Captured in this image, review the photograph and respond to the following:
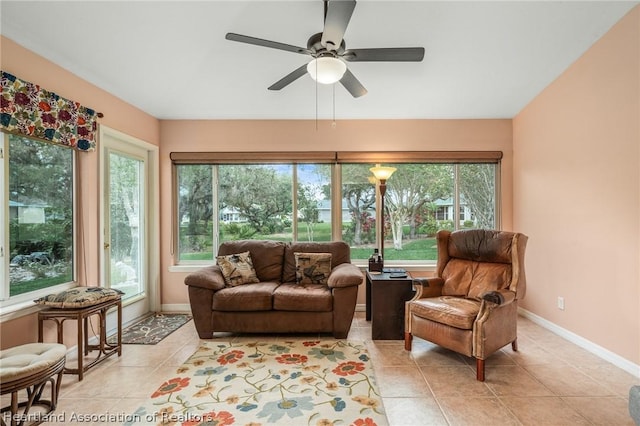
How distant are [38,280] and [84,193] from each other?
33.2 inches

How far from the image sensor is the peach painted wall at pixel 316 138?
393 cm

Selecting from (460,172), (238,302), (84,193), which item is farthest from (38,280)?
(460,172)

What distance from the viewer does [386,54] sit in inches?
81.1

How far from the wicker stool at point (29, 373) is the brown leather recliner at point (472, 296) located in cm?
264

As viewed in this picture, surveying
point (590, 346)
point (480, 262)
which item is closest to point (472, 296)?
point (480, 262)

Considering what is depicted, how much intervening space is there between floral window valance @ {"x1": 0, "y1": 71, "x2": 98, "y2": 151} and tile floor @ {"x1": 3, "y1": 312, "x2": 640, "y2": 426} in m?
1.96

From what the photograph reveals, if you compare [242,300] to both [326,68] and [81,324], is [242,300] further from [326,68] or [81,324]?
[326,68]

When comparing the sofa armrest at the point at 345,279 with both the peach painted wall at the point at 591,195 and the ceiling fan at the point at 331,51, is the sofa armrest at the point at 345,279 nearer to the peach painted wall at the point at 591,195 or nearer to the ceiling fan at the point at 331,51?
the ceiling fan at the point at 331,51

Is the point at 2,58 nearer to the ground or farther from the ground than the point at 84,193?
farther from the ground

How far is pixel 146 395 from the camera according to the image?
2.06 metres

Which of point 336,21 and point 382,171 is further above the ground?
point 336,21

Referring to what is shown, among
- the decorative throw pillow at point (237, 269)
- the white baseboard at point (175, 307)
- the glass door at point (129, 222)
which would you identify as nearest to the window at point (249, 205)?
the glass door at point (129, 222)

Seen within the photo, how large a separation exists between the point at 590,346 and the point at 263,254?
3.42 m

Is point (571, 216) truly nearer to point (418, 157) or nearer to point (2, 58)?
point (418, 157)
